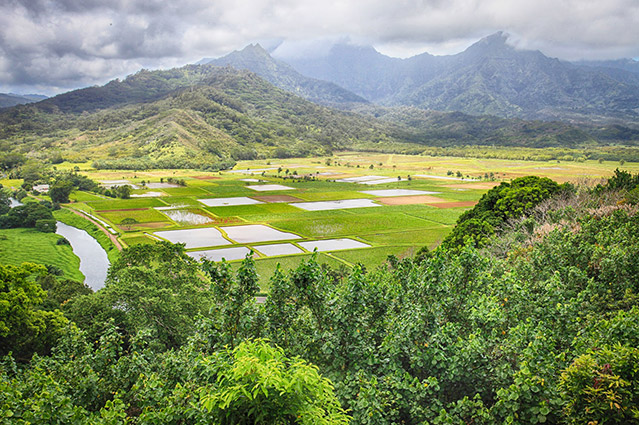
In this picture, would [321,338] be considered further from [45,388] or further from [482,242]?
A: [482,242]

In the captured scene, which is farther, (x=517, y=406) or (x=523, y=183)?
(x=523, y=183)

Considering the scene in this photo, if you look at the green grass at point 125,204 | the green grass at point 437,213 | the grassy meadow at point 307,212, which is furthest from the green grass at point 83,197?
the green grass at point 437,213

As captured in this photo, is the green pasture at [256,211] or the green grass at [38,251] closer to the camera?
the green grass at [38,251]

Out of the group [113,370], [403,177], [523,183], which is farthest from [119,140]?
[113,370]

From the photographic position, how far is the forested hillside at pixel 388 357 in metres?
6.36

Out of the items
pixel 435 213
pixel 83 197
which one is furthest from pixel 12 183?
pixel 435 213

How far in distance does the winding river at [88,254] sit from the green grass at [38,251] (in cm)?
82

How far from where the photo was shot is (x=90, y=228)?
59531 mm

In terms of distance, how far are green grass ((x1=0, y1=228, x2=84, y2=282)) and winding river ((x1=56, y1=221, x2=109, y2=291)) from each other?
2.68 ft

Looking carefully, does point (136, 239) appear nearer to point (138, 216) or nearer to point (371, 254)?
point (138, 216)

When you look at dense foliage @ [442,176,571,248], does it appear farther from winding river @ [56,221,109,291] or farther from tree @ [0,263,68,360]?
winding river @ [56,221,109,291]

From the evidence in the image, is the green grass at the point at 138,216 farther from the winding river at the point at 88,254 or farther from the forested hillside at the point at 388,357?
the forested hillside at the point at 388,357

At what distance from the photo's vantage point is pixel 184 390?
26.0 ft

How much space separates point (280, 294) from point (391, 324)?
9.87 feet
